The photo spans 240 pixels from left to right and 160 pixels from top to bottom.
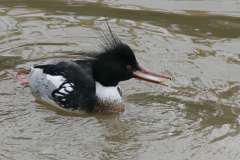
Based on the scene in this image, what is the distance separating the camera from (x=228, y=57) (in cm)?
722

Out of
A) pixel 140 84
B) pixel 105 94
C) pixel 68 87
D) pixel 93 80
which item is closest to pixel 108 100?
pixel 105 94

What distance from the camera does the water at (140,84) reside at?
4609mm

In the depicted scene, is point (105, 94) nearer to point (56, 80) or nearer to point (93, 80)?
point (93, 80)

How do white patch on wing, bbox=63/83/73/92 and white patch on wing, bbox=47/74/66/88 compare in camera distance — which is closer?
white patch on wing, bbox=63/83/73/92

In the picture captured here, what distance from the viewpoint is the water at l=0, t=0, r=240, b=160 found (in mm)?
4609

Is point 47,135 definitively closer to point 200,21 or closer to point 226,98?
point 226,98

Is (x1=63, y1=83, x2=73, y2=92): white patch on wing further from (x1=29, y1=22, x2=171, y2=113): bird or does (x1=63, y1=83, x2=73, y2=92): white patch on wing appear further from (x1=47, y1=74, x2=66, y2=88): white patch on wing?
(x1=47, y1=74, x2=66, y2=88): white patch on wing

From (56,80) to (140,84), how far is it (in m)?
1.59

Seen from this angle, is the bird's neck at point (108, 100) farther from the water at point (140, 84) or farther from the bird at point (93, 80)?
the water at point (140, 84)

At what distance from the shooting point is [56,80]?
5.84 meters

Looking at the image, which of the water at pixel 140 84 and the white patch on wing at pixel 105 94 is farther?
the white patch on wing at pixel 105 94

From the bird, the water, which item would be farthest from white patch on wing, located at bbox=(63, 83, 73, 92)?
the water

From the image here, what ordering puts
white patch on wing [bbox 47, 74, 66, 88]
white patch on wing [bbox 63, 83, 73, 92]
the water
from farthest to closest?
white patch on wing [bbox 47, 74, 66, 88]
white patch on wing [bbox 63, 83, 73, 92]
the water

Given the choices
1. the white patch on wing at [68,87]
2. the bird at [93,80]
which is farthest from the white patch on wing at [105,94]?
the white patch on wing at [68,87]
